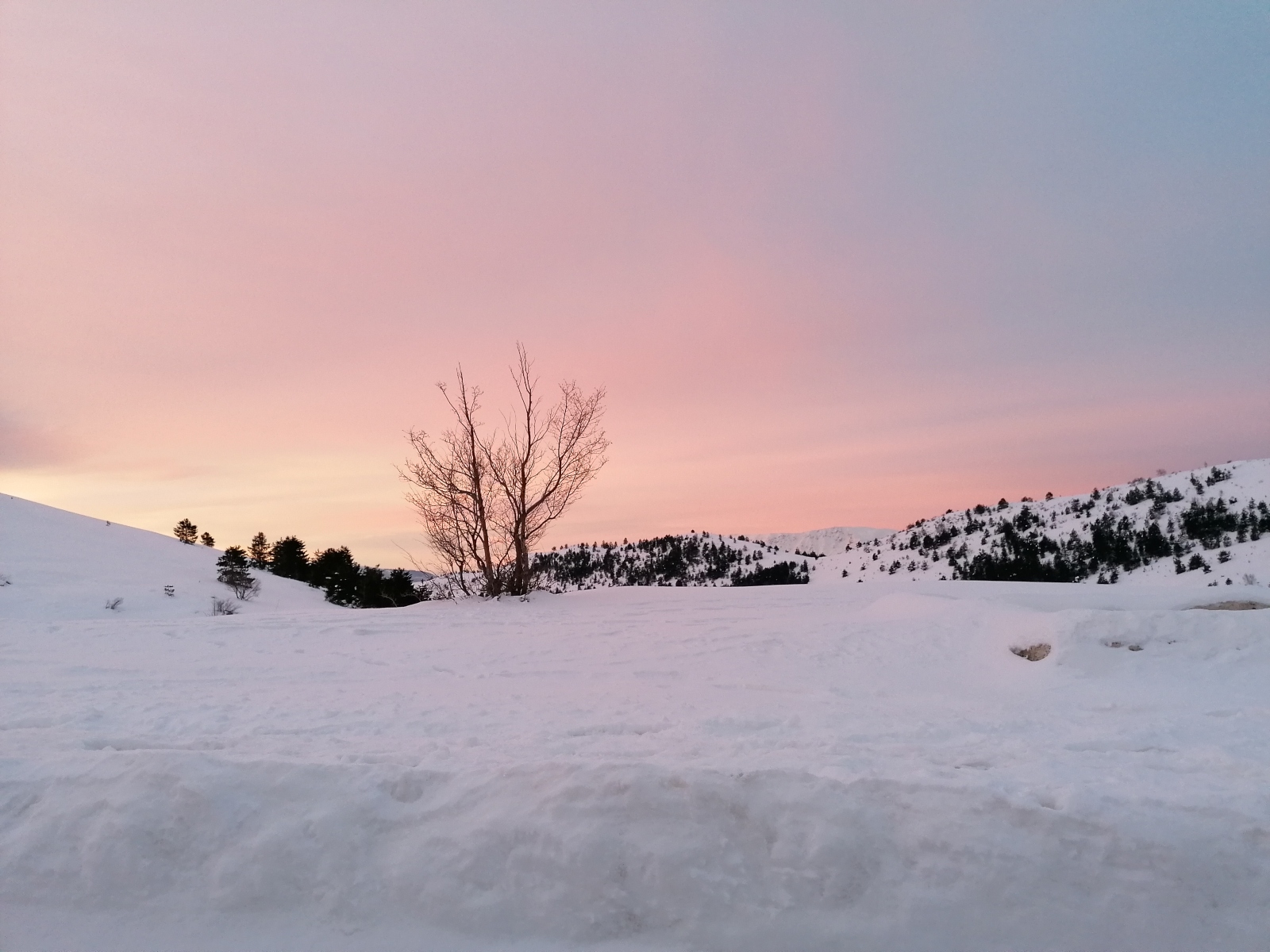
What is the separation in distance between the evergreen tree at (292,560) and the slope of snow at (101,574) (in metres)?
6.77

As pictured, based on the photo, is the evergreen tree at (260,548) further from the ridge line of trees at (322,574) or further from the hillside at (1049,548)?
the hillside at (1049,548)

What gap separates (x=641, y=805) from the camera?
13.4ft

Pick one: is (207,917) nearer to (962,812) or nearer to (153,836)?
(153,836)

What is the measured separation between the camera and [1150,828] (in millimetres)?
3840

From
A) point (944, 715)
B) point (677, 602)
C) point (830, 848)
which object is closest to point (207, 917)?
point (830, 848)

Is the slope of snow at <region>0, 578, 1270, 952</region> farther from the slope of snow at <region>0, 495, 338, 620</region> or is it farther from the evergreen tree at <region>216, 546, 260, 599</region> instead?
the evergreen tree at <region>216, 546, 260, 599</region>

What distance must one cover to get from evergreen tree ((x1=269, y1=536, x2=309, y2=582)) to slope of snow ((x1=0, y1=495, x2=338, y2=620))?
22.2ft

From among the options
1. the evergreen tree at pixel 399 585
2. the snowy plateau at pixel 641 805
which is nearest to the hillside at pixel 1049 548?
the evergreen tree at pixel 399 585

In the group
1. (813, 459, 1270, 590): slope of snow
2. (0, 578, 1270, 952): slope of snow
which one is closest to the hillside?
(813, 459, 1270, 590): slope of snow

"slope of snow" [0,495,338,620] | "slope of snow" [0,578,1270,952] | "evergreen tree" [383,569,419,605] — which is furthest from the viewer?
"evergreen tree" [383,569,419,605]

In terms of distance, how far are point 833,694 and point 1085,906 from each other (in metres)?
4.14

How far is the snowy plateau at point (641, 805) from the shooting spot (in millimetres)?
3594

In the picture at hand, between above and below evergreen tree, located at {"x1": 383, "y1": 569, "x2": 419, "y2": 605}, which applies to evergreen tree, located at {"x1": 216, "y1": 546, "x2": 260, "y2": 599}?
above

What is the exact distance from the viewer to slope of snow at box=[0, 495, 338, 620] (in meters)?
24.7
